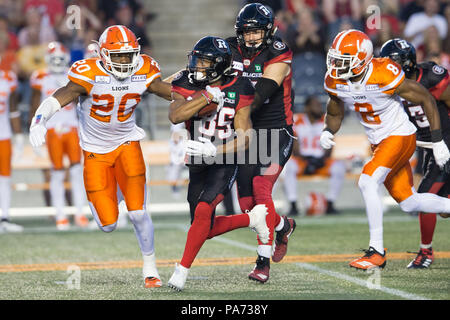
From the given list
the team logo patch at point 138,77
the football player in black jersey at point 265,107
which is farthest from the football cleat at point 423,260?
the team logo patch at point 138,77

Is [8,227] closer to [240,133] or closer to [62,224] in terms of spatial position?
[62,224]

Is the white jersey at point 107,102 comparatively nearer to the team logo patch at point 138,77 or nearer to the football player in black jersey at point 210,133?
the team logo patch at point 138,77

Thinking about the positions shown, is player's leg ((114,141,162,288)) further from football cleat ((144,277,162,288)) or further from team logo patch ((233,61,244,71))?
team logo patch ((233,61,244,71))

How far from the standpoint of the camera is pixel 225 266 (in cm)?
676

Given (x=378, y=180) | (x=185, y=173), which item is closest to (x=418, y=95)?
(x=378, y=180)

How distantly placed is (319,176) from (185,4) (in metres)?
5.27

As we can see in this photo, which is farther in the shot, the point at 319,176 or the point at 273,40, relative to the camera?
the point at 319,176

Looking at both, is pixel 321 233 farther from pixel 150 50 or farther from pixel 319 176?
pixel 150 50

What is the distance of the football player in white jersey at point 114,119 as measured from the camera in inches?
229

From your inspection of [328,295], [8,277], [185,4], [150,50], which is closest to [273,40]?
[328,295]

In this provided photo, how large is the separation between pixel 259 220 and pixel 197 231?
0.50 meters

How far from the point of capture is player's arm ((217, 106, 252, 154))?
562cm

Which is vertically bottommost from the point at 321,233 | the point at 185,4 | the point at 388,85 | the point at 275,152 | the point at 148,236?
the point at 321,233
